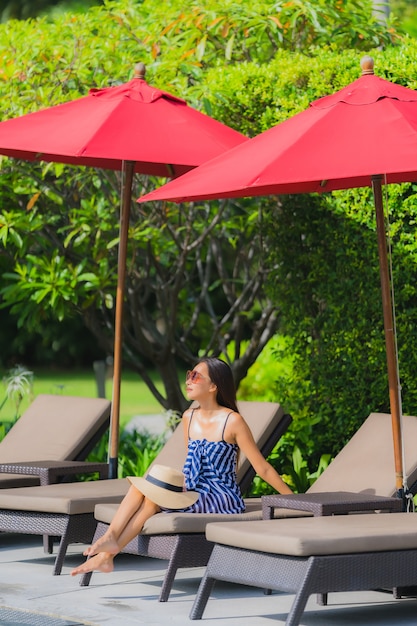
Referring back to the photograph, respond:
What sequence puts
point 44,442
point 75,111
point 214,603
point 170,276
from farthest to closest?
point 170,276
point 44,442
point 75,111
point 214,603

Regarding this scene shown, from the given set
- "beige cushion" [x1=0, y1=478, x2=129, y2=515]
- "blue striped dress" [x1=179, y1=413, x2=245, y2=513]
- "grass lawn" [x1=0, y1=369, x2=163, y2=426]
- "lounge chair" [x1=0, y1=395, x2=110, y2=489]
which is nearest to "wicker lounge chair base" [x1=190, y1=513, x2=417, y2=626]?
"blue striped dress" [x1=179, y1=413, x2=245, y2=513]

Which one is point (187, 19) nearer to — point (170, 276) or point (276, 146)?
point (170, 276)

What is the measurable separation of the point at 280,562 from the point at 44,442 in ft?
11.7

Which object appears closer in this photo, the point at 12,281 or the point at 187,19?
the point at 187,19

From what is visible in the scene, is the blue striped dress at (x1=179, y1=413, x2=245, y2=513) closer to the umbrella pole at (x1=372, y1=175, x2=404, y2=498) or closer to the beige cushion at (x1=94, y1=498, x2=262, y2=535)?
the beige cushion at (x1=94, y1=498, x2=262, y2=535)

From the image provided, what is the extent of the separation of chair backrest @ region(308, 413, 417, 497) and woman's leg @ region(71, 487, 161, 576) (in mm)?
1375

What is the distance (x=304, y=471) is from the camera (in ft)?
28.9

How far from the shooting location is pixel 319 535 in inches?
216

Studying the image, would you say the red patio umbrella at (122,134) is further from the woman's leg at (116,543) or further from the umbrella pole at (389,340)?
the woman's leg at (116,543)

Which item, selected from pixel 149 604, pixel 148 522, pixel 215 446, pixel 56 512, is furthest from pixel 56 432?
pixel 149 604

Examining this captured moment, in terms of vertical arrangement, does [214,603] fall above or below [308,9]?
below

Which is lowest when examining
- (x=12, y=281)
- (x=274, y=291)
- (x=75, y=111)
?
(x=12, y=281)

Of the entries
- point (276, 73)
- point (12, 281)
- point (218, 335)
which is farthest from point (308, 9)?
point (12, 281)

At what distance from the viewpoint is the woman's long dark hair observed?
6.89 metres
